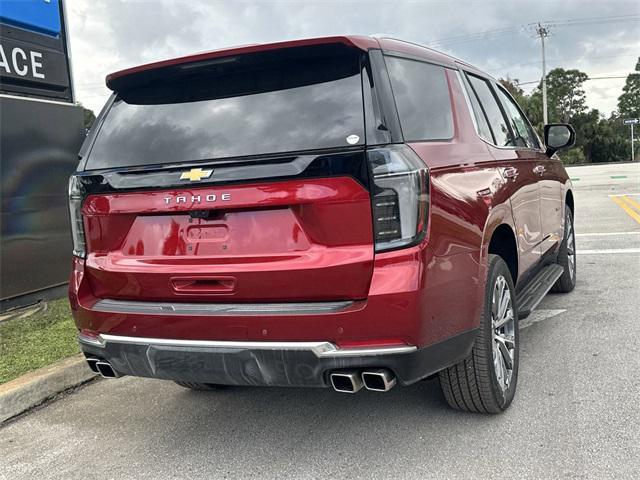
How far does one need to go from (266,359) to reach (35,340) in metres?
3.40

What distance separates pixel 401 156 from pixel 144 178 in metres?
1.21

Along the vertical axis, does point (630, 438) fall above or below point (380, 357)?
below

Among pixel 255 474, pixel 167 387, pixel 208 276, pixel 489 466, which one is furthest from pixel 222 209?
pixel 167 387

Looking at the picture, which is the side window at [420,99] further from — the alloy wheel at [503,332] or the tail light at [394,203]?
the alloy wheel at [503,332]

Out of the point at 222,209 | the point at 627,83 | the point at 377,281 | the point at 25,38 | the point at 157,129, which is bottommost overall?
the point at 377,281

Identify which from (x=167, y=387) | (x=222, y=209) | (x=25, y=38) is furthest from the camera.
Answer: (x=25, y=38)

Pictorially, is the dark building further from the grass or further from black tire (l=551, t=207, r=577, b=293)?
black tire (l=551, t=207, r=577, b=293)

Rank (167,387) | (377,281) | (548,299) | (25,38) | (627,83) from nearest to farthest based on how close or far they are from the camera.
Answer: (377,281) < (167,387) < (548,299) < (25,38) < (627,83)

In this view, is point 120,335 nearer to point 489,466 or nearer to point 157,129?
point 157,129

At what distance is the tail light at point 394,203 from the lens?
8.23 ft

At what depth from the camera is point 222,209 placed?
2.70 metres

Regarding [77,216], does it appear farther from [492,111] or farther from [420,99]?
[492,111]

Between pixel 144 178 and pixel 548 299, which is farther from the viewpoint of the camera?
pixel 548 299

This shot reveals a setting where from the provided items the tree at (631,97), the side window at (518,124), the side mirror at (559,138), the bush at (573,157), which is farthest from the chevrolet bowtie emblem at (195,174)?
the tree at (631,97)
